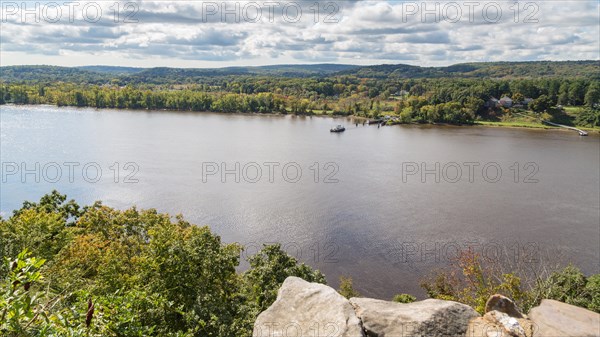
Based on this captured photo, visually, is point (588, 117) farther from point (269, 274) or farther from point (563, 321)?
point (563, 321)

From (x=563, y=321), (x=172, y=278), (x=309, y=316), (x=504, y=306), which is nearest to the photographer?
(x=563, y=321)

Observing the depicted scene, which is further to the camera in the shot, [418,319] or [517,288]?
[517,288]

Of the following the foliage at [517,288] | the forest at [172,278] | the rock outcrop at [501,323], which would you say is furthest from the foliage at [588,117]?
the rock outcrop at [501,323]

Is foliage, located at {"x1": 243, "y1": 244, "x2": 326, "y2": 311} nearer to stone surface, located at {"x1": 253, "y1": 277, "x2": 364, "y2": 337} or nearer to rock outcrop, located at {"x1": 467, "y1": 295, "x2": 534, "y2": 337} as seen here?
stone surface, located at {"x1": 253, "y1": 277, "x2": 364, "y2": 337}

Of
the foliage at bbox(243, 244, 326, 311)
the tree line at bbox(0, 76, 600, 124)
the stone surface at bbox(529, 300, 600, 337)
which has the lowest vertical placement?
the foliage at bbox(243, 244, 326, 311)

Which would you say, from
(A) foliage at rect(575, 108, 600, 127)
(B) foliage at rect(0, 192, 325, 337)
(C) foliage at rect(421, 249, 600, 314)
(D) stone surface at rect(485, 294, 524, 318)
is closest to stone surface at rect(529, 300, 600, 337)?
(D) stone surface at rect(485, 294, 524, 318)

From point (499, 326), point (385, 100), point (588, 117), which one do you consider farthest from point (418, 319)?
point (385, 100)

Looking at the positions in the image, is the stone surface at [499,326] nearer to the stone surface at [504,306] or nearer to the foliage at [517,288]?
the stone surface at [504,306]
